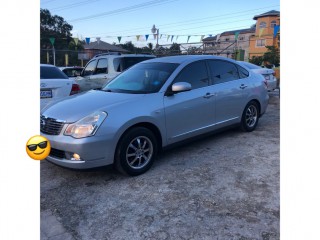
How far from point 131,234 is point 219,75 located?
3.40 meters

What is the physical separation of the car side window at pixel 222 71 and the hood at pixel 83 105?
1.63m

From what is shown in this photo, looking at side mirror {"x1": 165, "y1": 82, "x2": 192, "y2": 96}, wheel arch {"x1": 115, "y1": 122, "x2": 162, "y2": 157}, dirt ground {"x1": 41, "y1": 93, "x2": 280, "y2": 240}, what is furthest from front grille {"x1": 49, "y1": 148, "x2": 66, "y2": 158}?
side mirror {"x1": 165, "y1": 82, "x2": 192, "y2": 96}

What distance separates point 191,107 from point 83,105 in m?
1.63

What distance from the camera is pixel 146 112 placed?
155 inches

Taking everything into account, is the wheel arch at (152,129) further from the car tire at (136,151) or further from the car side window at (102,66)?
the car side window at (102,66)

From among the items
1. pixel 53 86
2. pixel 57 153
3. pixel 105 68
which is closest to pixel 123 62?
pixel 105 68

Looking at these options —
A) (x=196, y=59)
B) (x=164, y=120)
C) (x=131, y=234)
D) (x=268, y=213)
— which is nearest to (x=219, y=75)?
(x=196, y=59)

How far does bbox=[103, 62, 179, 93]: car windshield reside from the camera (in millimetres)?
4418

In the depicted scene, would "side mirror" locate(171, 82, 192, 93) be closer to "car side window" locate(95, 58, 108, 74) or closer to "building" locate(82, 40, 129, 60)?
"car side window" locate(95, 58, 108, 74)

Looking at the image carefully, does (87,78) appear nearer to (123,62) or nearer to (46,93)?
(123,62)

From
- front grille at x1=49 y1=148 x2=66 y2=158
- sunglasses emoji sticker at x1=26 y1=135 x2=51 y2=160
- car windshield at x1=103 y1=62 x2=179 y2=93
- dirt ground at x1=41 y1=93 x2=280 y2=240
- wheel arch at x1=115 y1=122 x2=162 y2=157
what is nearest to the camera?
sunglasses emoji sticker at x1=26 y1=135 x2=51 y2=160

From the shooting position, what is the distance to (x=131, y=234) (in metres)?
2.67

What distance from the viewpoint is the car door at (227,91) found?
5.05 metres

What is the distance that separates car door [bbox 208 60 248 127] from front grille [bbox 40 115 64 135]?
8.45ft
